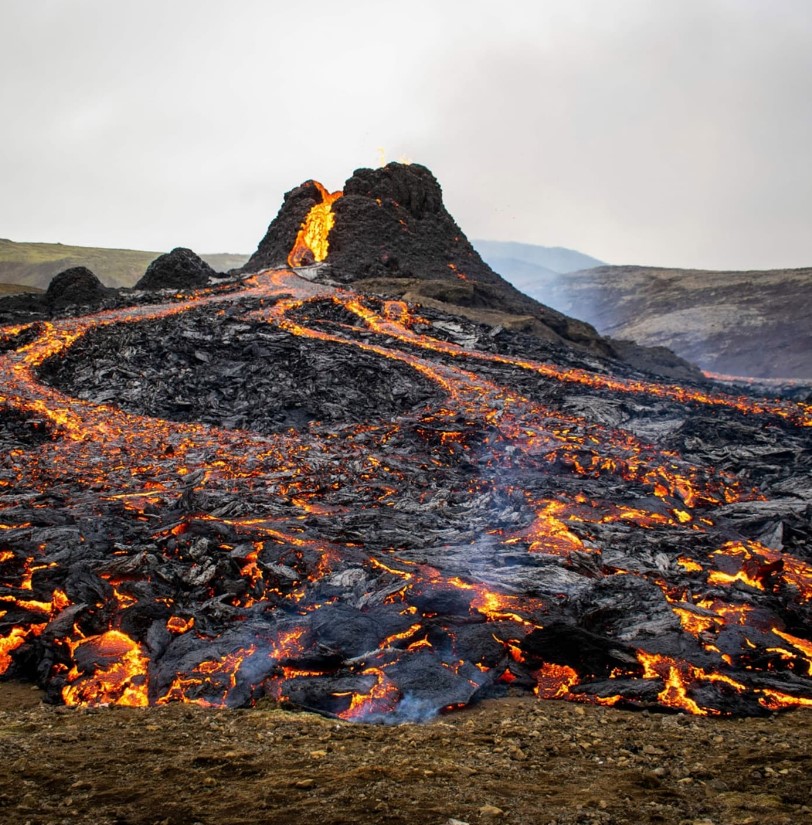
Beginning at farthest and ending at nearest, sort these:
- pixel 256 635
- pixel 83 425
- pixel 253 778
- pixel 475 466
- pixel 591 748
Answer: pixel 83 425 → pixel 475 466 → pixel 256 635 → pixel 591 748 → pixel 253 778

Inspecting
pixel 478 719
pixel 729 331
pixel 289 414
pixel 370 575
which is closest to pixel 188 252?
pixel 289 414

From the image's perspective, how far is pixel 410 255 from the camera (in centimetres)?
5106

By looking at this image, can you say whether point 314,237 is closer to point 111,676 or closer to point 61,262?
point 111,676

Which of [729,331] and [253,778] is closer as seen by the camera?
[253,778]

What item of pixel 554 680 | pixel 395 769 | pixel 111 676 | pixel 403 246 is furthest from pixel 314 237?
pixel 395 769

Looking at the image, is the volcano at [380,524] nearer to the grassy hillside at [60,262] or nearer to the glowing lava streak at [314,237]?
the glowing lava streak at [314,237]

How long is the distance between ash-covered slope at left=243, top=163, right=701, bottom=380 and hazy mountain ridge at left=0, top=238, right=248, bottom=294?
3576 inches

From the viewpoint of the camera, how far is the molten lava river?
822 centimetres

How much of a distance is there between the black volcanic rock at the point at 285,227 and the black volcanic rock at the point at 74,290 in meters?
13.6

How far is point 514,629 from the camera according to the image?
932 cm

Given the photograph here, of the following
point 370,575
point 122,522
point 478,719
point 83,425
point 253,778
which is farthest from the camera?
point 83,425

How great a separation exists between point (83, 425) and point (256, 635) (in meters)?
14.1

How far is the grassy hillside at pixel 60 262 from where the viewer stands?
12744 cm

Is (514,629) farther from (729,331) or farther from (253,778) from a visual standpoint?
(729,331)
